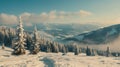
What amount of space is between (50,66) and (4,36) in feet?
495

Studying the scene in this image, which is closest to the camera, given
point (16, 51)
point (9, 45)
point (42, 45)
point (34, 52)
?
point (16, 51)

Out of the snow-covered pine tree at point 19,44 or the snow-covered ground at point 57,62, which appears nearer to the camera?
the snow-covered ground at point 57,62

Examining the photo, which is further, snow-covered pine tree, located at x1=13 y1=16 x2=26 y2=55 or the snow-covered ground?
snow-covered pine tree, located at x1=13 y1=16 x2=26 y2=55

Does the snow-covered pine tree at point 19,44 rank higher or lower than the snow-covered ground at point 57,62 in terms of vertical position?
higher

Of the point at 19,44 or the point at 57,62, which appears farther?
the point at 19,44

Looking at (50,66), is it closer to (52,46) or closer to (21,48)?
(21,48)

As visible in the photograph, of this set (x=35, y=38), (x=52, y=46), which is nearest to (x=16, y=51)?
(x=35, y=38)

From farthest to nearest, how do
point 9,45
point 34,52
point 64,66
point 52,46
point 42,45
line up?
point 9,45, point 42,45, point 52,46, point 34,52, point 64,66

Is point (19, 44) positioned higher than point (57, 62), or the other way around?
point (19, 44)

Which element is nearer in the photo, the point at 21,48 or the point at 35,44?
the point at 21,48

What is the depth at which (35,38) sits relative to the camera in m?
84.9

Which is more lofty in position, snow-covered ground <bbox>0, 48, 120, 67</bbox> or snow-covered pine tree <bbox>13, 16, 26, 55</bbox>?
snow-covered pine tree <bbox>13, 16, 26, 55</bbox>

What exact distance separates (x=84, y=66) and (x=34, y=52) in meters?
45.9

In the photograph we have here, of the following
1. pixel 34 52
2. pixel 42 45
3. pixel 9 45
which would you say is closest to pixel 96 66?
pixel 34 52
